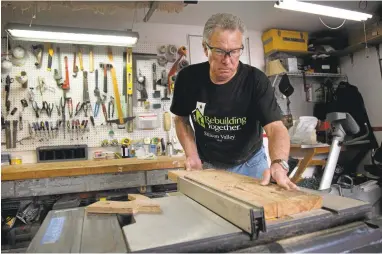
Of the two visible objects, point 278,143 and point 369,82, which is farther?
point 369,82

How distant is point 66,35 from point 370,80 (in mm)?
3859

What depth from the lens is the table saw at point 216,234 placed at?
63 centimetres

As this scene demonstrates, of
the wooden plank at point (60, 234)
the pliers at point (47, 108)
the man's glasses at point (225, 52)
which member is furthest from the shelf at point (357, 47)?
the wooden plank at point (60, 234)

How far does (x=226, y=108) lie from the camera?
1.45 meters

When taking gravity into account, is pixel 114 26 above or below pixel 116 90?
above

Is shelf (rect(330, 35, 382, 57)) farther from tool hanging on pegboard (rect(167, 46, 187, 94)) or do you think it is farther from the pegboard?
the pegboard

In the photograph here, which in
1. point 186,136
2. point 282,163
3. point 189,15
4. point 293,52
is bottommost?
point 282,163

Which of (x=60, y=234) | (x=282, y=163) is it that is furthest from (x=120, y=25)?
(x=60, y=234)

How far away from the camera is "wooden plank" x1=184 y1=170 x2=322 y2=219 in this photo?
2.32 feet

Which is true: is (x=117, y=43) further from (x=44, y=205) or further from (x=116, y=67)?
(x=44, y=205)

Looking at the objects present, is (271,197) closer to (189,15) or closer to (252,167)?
(252,167)

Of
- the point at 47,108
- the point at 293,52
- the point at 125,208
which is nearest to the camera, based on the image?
the point at 125,208

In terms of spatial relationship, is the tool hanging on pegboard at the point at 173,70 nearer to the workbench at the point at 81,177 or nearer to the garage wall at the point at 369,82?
the workbench at the point at 81,177

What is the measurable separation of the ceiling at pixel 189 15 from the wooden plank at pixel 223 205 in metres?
2.52
